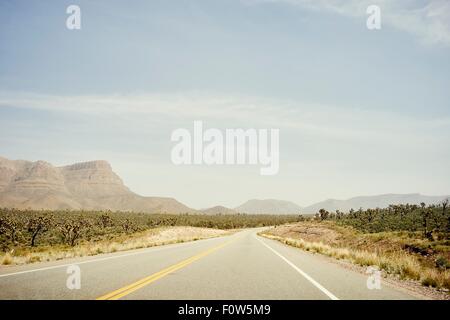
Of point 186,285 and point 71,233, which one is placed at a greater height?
point 186,285

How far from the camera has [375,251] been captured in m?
24.5

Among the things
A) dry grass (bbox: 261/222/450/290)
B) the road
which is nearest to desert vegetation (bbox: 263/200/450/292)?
dry grass (bbox: 261/222/450/290)

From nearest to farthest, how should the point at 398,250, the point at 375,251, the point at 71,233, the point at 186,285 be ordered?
1. the point at 186,285
2. the point at 375,251
3. the point at 398,250
4. the point at 71,233

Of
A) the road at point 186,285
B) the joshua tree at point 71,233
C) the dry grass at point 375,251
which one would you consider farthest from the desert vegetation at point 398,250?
the joshua tree at point 71,233

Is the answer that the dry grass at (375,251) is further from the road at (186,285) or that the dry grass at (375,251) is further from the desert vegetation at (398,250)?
the road at (186,285)

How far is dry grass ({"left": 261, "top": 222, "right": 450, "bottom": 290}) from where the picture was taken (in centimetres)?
1199

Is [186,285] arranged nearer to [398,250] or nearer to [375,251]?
[375,251]

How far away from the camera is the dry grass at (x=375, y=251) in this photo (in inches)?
472

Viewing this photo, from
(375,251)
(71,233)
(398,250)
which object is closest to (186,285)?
(375,251)

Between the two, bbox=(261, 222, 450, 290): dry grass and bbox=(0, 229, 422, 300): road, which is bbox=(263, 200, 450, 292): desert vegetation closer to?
bbox=(261, 222, 450, 290): dry grass
